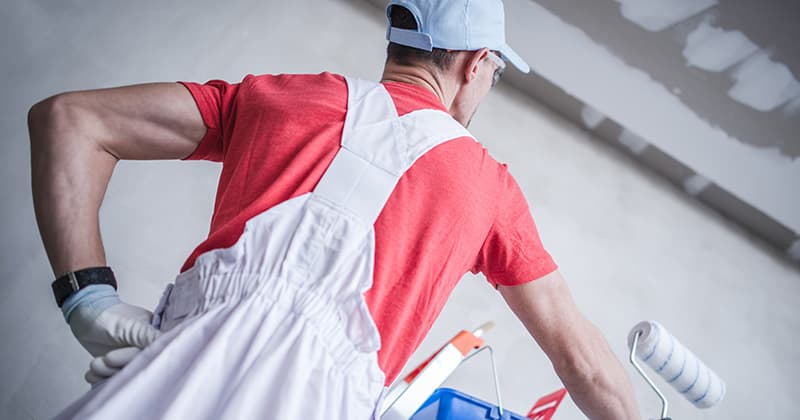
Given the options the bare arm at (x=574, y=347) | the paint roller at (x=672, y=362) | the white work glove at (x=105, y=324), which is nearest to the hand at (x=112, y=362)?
the white work glove at (x=105, y=324)

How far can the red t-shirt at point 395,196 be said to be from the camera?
0.78 m

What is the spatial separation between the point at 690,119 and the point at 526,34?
0.68m

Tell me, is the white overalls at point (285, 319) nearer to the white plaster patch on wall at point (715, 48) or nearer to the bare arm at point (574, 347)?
the bare arm at point (574, 347)

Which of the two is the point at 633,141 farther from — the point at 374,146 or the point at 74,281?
the point at 74,281

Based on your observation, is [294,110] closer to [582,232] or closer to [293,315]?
[293,315]

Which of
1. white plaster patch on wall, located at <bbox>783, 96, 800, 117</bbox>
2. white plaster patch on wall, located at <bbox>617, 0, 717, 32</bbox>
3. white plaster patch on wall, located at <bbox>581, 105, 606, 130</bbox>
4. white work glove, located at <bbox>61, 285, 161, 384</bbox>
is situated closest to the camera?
white work glove, located at <bbox>61, 285, 161, 384</bbox>

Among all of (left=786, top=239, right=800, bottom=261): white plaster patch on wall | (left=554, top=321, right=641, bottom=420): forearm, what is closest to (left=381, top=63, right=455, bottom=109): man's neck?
(left=554, top=321, right=641, bottom=420): forearm

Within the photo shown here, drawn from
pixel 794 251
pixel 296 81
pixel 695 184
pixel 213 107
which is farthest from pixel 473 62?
pixel 794 251

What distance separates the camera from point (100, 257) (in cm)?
84

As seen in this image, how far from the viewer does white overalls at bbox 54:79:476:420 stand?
643mm

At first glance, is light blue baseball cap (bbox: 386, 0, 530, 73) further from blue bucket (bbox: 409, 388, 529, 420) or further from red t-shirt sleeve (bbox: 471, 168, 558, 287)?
blue bucket (bbox: 409, 388, 529, 420)

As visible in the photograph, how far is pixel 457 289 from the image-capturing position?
184 centimetres

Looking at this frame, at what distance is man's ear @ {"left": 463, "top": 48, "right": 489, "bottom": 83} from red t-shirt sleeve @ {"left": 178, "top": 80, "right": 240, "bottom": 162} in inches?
16.4

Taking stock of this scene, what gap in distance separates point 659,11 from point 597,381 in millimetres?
1413
